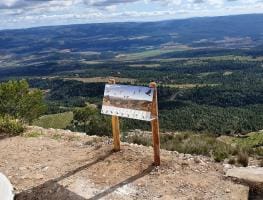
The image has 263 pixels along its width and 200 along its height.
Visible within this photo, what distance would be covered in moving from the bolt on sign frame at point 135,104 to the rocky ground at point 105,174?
→ 0.71m

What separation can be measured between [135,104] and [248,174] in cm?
315

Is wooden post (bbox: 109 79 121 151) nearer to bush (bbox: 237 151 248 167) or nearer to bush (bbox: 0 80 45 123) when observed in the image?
bush (bbox: 237 151 248 167)

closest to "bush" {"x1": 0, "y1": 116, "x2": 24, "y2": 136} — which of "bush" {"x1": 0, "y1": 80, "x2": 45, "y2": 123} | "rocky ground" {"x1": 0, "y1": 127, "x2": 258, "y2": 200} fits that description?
"rocky ground" {"x1": 0, "y1": 127, "x2": 258, "y2": 200}

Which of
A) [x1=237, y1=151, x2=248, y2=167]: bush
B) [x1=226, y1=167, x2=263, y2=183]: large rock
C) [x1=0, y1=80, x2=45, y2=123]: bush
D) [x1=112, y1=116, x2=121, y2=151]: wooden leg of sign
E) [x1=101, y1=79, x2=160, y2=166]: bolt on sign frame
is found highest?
[x1=101, y1=79, x2=160, y2=166]: bolt on sign frame

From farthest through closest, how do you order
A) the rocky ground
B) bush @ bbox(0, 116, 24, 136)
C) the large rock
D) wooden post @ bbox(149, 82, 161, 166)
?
bush @ bbox(0, 116, 24, 136)
wooden post @ bbox(149, 82, 161, 166)
the large rock
the rocky ground

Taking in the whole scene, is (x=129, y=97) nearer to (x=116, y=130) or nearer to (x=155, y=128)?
(x=155, y=128)

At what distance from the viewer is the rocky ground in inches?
377

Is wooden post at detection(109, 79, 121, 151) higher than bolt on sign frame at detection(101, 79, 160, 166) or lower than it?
lower

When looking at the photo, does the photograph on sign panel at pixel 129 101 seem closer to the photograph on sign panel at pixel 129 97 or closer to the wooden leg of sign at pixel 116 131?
the photograph on sign panel at pixel 129 97

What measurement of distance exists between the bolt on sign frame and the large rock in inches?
72.1

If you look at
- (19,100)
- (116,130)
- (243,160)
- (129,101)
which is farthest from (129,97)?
(19,100)

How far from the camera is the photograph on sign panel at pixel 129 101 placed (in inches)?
426

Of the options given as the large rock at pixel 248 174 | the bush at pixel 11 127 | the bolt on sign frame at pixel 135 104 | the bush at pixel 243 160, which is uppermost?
the bolt on sign frame at pixel 135 104

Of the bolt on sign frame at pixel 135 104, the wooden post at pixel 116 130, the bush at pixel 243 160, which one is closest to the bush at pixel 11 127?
the wooden post at pixel 116 130
